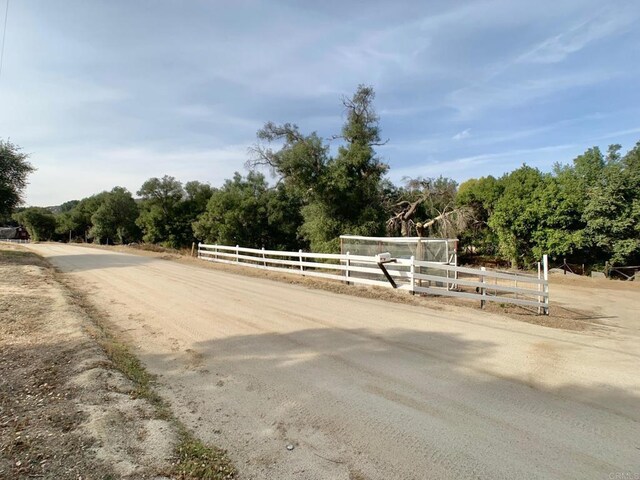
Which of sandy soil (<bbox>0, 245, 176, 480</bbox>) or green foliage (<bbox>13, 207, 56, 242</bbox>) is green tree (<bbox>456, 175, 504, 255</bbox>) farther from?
green foliage (<bbox>13, 207, 56, 242</bbox>)

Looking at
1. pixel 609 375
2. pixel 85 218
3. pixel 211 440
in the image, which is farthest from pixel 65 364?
pixel 85 218

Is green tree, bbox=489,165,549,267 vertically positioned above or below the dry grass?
above

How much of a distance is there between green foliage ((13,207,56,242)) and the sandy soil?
74177 mm

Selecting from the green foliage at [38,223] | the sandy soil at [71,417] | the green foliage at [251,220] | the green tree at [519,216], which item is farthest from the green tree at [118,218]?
the sandy soil at [71,417]

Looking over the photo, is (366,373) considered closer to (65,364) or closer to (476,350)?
(476,350)

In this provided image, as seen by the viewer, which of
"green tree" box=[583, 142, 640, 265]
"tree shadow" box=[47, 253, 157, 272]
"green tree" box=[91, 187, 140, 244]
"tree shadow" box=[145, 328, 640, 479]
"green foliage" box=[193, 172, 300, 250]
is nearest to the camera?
"tree shadow" box=[145, 328, 640, 479]

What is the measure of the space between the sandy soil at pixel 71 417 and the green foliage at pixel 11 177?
21.9 m

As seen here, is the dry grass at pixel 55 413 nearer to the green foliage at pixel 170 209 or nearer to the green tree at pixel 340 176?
the green tree at pixel 340 176

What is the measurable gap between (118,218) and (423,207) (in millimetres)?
40873

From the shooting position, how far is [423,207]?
31.9m

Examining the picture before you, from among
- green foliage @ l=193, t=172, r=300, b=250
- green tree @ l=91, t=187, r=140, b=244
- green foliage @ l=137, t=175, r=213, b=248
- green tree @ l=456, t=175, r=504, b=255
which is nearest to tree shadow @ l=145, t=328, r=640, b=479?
green foliage @ l=193, t=172, r=300, b=250

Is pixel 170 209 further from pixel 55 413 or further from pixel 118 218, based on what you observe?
pixel 55 413

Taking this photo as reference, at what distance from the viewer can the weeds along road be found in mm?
2824

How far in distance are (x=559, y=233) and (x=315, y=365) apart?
25778 mm
